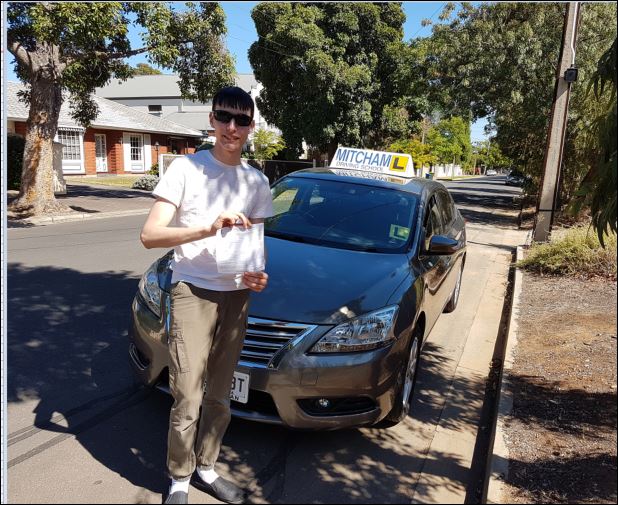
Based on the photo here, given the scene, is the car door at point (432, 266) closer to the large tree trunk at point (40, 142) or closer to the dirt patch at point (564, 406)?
the dirt patch at point (564, 406)

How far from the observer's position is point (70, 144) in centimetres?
2758

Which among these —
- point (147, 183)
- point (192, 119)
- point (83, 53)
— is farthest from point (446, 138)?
point (83, 53)

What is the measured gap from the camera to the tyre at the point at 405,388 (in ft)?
11.0

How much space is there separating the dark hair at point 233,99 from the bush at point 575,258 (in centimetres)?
631

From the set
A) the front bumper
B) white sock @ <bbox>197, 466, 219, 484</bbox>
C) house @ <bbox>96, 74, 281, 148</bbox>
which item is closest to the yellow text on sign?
the front bumper

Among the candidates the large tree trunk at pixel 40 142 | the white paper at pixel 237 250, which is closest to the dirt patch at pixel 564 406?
the white paper at pixel 237 250

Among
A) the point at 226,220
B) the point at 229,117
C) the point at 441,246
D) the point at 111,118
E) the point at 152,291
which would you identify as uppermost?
the point at 111,118

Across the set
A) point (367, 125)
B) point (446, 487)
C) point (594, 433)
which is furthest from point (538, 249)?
point (367, 125)

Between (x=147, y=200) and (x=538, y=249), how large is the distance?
46.6ft

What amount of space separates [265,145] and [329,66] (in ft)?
55.3

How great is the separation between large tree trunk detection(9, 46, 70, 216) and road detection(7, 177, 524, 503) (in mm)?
8202

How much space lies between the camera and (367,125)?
24.6 m

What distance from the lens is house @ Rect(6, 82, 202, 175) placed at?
2667 centimetres

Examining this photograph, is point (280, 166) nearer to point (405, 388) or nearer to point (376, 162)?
point (376, 162)
